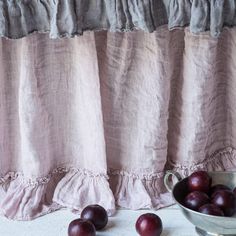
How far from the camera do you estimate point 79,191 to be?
1.05 m

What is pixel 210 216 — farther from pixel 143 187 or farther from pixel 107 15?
pixel 107 15

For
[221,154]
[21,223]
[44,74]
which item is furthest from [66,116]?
[221,154]

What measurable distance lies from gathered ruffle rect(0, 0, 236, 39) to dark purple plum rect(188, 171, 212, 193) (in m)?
0.26

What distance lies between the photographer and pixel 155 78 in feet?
3.28

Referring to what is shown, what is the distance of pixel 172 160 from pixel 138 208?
13cm

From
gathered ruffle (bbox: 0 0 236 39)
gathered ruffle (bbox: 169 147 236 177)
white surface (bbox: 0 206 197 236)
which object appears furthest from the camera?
gathered ruffle (bbox: 169 147 236 177)

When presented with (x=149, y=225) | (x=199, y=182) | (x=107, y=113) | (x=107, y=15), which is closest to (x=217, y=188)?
(x=199, y=182)

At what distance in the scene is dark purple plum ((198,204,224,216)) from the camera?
0.89 meters

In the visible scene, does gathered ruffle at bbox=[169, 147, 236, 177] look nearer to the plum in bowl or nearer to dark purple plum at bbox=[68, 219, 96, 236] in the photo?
the plum in bowl

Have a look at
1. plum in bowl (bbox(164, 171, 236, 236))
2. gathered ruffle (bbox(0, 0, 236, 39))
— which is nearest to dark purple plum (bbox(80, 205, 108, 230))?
plum in bowl (bbox(164, 171, 236, 236))

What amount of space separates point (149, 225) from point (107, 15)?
361 millimetres

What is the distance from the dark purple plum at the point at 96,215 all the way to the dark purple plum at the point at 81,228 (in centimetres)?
3

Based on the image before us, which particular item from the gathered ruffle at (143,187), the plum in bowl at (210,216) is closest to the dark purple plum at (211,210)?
the plum in bowl at (210,216)

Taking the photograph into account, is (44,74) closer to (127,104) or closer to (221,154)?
(127,104)
